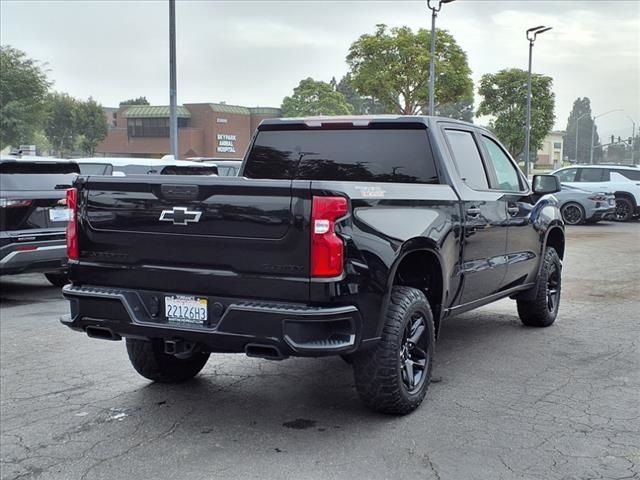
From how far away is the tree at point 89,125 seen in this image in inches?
2958

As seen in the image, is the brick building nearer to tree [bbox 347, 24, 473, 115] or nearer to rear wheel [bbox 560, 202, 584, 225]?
tree [bbox 347, 24, 473, 115]

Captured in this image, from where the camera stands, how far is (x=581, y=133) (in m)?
149

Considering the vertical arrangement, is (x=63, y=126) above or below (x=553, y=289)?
above

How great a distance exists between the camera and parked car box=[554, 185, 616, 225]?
21391mm

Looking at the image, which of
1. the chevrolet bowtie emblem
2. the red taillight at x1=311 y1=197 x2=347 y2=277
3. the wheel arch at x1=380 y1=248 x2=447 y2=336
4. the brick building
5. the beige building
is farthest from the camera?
the beige building

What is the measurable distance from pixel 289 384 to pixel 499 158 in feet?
9.49

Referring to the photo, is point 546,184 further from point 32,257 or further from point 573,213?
point 573,213

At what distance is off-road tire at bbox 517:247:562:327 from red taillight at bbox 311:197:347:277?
12.3 ft

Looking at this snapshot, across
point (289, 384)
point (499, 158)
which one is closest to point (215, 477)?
point (289, 384)

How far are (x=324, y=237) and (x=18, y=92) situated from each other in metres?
50.0

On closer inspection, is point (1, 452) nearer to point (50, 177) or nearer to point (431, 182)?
point (431, 182)

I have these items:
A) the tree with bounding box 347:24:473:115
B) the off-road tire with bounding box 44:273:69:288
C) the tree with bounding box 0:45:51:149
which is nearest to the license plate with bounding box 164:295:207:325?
the off-road tire with bounding box 44:273:69:288

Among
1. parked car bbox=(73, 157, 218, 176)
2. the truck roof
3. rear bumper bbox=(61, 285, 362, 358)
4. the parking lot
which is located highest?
the truck roof

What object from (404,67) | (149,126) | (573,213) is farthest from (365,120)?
(149,126)
